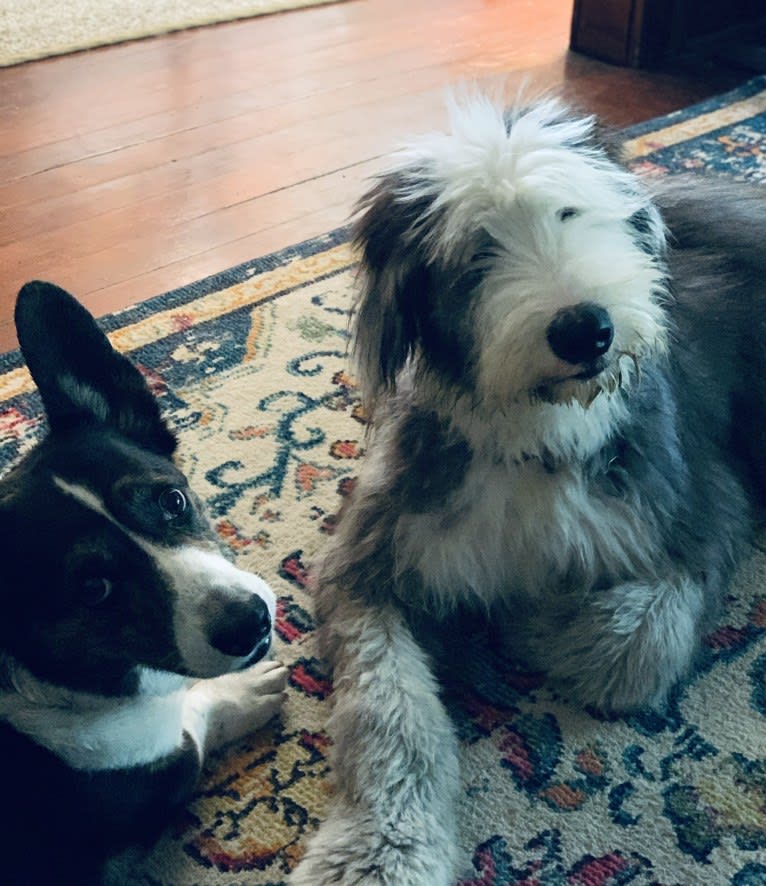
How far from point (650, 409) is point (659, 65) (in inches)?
102

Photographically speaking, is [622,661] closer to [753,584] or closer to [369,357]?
[753,584]

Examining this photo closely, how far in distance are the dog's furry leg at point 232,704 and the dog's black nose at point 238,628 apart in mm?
244

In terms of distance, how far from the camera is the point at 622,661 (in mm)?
1516

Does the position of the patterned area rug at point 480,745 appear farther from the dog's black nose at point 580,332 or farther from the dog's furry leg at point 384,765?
the dog's black nose at point 580,332

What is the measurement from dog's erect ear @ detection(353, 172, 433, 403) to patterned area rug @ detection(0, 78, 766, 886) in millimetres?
496

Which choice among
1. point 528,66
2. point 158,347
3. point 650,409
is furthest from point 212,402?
point 528,66

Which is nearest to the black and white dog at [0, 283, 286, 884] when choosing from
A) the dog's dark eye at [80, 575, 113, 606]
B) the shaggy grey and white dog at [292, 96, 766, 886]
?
the dog's dark eye at [80, 575, 113, 606]

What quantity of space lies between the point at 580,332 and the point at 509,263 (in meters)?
0.14

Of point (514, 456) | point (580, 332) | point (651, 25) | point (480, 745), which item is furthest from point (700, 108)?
point (480, 745)

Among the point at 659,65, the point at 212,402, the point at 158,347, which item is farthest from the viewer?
the point at 659,65

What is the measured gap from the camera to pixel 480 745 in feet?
4.93

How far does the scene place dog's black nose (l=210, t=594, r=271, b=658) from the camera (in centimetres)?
123

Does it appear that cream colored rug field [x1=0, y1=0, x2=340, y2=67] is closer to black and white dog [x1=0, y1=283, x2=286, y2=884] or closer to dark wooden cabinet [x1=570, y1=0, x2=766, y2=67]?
dark wooden cabinet [x1=570, y1=0, x2=766, y2=67]

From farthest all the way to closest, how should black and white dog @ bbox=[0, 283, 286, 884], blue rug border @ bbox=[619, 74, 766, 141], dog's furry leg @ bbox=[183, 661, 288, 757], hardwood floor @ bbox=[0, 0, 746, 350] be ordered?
blue rug border @ bbox=[619, 74, 766, 141]
hardwood floor @ bbox=[0, 0, 746, 350]
dog's furry leg @ bbox=[183, 661, 288, 757]
black and white dog @ bbox=[0, 283, 286, 884]
